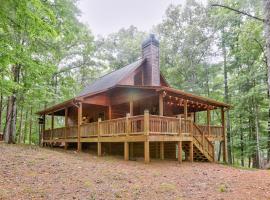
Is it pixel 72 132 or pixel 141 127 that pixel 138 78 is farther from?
pixel 141 127

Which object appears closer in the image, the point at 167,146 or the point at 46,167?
the point at 46,167

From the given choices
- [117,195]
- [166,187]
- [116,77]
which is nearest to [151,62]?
[116,77]

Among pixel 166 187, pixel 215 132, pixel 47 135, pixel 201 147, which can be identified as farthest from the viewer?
pixel 47 135

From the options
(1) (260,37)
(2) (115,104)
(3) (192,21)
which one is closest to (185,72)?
(3) (192,21)

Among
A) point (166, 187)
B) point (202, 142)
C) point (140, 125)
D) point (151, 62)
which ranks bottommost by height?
point (166, 187)

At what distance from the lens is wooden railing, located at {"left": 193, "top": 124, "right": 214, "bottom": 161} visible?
13.2 m

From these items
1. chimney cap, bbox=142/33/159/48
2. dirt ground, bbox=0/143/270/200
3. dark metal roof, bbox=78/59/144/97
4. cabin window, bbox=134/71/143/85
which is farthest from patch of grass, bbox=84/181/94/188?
chimney cap, bbox=142/33/159/48

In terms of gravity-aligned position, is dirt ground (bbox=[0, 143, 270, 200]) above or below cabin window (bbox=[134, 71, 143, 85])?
below

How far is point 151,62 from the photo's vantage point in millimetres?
17656

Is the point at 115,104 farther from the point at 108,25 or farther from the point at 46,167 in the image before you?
the point at 108,25

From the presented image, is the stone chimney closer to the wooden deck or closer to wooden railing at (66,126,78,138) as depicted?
the wooden deck

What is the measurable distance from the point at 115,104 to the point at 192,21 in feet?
54.5

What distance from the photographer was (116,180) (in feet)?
23.5

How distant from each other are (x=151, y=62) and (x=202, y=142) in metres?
7.15
